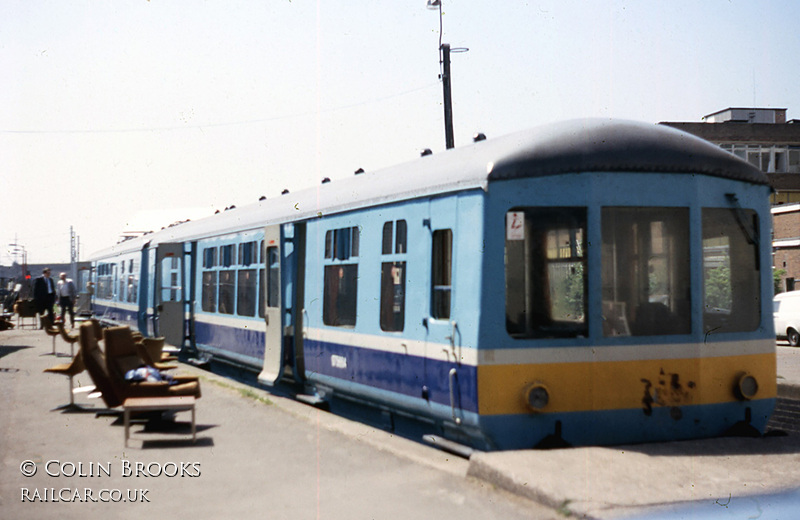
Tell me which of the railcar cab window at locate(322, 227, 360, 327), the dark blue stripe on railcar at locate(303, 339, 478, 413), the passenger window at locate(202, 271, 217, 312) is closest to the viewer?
the dark blue stripe on railcar at locate(303, 339, 478, 413)

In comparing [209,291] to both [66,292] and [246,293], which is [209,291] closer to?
[246,293]

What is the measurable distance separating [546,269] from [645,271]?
2.93 feet

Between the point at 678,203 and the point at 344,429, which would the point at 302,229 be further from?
the point at 678,203

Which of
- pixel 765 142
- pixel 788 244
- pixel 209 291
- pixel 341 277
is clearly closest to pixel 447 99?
pixel 209 291

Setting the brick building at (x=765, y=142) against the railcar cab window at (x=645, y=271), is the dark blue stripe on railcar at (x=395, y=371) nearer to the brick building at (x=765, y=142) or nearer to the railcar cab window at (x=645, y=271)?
the railcar cab window at (x=645, y=271)

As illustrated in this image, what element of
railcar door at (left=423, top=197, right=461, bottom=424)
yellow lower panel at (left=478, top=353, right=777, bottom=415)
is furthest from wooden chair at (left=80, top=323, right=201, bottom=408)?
yellow lower panel at (left=478, top=353, right=777, bottom=415)

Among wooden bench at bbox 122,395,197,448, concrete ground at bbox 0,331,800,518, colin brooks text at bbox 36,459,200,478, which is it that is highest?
wooden bench at bbox 122,395,197,448

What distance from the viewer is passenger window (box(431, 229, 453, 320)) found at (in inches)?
322

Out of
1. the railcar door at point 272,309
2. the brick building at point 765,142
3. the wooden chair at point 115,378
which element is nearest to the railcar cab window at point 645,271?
the wooden chair at point 115,378

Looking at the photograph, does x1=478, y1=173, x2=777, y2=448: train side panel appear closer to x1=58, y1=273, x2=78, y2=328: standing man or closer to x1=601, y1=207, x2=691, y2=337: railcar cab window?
x1=601, y1=207, x2=691, y2=337: railcar cab window

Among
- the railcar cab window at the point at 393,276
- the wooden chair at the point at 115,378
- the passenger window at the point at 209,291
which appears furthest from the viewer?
the passenger window at the point at 209,291

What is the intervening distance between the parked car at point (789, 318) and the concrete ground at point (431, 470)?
709 inches

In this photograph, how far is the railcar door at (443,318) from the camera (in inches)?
311

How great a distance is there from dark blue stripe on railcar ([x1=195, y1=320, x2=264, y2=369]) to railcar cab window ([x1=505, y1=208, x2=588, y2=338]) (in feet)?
21.9
